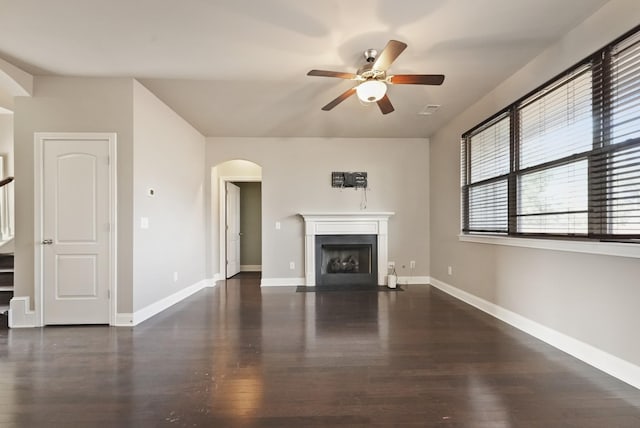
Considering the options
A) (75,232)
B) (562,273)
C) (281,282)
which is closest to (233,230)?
(281,282)

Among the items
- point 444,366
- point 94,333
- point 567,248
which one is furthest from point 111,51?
point 567,248

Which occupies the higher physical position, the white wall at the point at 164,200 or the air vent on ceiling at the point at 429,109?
the air vent on ceiling at the point at 429,109

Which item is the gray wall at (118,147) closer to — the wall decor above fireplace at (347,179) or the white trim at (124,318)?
the white trim at (124,318)

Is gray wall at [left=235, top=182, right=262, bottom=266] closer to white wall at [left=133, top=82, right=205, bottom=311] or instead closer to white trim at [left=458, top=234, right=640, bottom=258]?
white wall at [left=133, top=82, right=205, bottom=311]

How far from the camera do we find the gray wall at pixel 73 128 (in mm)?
3381

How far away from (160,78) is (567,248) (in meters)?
4.22

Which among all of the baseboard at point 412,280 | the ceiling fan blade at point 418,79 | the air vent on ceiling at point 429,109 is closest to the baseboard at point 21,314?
the ceiling fan blade at point 418,79

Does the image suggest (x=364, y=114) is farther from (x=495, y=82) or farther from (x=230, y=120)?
(x=230, y=120)

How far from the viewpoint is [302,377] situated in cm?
223

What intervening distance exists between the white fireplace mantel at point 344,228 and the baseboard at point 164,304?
185 cm

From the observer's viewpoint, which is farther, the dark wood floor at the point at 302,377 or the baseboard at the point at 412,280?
the baseboard at the point at 412,280

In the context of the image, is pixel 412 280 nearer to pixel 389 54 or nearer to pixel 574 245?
pixel 574 245

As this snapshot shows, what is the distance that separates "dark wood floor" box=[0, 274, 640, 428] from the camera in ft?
5.85

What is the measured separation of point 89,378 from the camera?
7.36 ft
